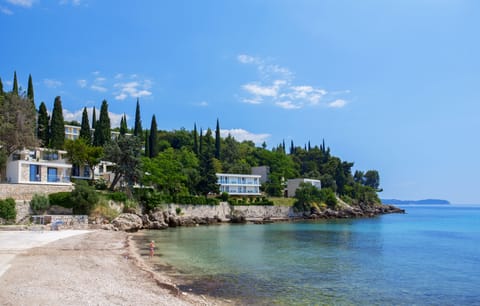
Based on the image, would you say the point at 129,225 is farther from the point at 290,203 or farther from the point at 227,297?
the point at 290,203

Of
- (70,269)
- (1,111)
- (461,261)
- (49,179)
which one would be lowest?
(461,261)

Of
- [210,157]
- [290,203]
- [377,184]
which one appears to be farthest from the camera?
[377,184]

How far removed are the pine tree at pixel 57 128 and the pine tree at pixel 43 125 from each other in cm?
248

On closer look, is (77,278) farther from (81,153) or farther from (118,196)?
(81,153)

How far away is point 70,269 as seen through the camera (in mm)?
17328

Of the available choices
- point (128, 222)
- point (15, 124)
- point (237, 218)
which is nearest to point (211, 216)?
point (237, 218)

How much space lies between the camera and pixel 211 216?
6738cm

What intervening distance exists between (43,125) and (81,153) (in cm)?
1675

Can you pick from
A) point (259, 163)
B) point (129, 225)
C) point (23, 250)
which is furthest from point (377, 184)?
point (23, 250)

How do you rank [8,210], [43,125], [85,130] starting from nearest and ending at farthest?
[8,210] < [43,125] < [85,130]

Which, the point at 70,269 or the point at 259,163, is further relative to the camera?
the point at 259,163

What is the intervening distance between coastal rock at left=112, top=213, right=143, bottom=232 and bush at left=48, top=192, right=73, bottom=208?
5.51 meters

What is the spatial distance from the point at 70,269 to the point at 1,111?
41.5 meters

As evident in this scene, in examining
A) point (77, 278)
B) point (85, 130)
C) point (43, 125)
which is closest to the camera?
point (77, 278)
